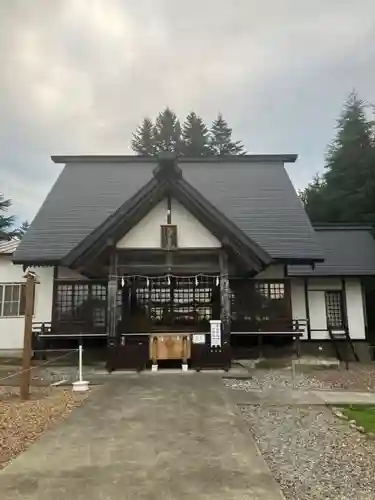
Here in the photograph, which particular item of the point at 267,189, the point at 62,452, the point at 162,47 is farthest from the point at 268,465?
the point at 267,189

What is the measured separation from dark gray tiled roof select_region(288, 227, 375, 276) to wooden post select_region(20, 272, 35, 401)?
30.0 feet

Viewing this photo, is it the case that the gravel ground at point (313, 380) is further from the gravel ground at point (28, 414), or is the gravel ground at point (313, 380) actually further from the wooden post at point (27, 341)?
the wooden post at point (27, 341)

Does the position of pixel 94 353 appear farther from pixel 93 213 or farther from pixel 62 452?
pixel 62 452

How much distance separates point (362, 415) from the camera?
20.7 ft

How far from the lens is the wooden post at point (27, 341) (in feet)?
24.6

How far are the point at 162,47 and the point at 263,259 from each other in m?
6.53

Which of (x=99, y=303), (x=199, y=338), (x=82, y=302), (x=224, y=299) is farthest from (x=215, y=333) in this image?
(x=82, y=302)

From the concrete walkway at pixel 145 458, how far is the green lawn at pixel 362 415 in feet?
5.50

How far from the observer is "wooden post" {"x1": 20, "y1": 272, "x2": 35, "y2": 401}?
7.51m

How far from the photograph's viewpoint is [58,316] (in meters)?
13.6

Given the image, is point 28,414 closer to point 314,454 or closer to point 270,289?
point 314,454

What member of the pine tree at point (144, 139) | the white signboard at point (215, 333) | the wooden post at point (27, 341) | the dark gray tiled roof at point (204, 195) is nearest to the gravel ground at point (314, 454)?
the wooden post at point (27, 341)

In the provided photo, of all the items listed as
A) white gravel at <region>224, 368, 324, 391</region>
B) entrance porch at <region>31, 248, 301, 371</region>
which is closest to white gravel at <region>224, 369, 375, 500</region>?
white gravel at <region>224, 368, 324, 391</region>

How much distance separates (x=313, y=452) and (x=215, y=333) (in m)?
6.75
